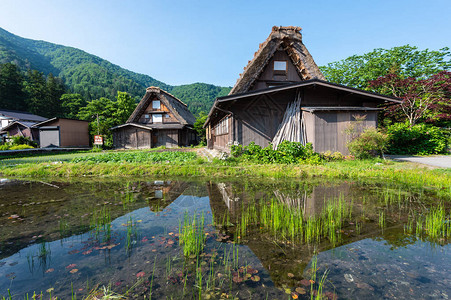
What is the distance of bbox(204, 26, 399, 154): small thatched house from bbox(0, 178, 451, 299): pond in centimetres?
527

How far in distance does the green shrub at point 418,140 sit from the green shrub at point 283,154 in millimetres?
6108

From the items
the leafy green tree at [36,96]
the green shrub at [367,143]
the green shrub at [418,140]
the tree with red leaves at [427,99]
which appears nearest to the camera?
the green shrub at [367,143]

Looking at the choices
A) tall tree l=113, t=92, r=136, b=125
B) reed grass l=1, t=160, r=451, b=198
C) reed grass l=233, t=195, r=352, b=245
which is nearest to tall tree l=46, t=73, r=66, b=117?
tall tree l=113, t=92, r=136, b=125

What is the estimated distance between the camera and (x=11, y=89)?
139ft

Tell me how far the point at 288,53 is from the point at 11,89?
59700 millimetres

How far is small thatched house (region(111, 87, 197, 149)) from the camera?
2278 cm

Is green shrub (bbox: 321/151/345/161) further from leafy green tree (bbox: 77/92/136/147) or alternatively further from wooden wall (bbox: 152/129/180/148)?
leafy green tree (bbox: 77/92/136/147)

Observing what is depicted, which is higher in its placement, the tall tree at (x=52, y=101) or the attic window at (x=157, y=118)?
the tall tree at (x=52, y=101)

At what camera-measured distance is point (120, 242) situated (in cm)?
261

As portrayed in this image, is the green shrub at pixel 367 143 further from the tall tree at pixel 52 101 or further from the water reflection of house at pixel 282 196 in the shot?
the tall tree at pixel 52 101

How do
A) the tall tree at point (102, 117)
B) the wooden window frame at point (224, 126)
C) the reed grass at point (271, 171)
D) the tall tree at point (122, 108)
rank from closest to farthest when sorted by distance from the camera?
the reed grass at point (271, 171)
the wooden window frame at point (224, 126)
the tall tree at point (102, 117)
the tall tree at point (122, 108)

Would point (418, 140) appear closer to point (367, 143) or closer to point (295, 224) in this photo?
point (367, 143)

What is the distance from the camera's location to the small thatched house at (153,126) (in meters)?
22.8

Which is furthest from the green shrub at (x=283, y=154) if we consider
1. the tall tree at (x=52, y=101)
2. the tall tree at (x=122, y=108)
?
the tall tree at (x=52, y=101)
